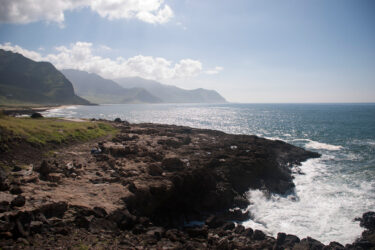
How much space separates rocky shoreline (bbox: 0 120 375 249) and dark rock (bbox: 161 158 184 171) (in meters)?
0.11

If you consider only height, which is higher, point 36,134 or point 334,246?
point 36,134

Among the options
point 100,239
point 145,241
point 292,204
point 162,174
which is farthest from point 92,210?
point 292,204

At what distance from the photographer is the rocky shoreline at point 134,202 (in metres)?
11.8

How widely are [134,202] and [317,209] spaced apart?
62.7ft

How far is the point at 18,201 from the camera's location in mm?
12516

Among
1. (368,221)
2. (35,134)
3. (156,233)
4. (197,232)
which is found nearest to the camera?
(156,233)

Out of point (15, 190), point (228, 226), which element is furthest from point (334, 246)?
point (15, 190)

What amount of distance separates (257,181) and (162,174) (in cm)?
1386

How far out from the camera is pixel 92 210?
14.0 m

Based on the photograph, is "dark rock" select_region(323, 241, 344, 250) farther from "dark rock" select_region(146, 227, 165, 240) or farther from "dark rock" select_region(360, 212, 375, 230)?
"dark rock" select_region(146, 227, 165, 240)

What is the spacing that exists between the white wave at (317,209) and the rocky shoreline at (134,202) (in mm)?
1401

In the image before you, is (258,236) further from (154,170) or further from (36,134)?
(36,134)

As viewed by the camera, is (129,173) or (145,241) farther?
(129,173)

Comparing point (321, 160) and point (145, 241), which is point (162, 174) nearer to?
point (145, 241)
